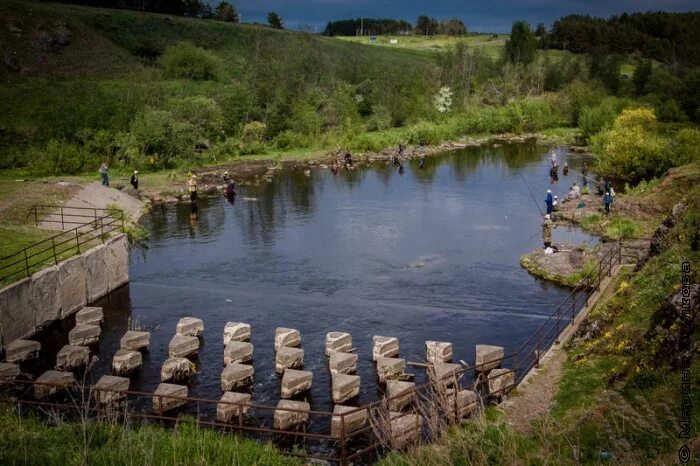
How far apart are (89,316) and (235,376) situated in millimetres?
9496

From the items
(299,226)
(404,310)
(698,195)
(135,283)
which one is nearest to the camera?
(698,195)

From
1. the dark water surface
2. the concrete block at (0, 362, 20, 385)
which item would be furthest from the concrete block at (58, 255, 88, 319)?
the concrete block at (0, 362, 20, 385)

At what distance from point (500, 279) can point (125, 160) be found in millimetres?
45515

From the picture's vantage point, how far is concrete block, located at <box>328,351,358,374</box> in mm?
25359

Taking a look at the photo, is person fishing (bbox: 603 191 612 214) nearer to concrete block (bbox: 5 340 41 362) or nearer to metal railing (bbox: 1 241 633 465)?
metal railing (bbox: 1 241 633 465)

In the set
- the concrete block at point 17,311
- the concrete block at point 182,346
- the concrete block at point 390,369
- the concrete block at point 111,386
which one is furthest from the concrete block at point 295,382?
the concrete block at point 17,311

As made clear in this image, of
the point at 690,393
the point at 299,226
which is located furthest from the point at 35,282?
the point at 690,393

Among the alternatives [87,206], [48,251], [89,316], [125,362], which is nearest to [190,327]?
[125,362]

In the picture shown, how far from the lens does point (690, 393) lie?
15.5 m

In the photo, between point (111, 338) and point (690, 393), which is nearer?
point (690, 393)

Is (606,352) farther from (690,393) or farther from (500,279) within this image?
(500,279)

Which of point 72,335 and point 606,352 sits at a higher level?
point 606,352

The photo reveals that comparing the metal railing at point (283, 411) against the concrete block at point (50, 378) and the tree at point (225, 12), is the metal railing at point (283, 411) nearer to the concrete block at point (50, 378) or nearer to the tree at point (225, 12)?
the concrete block at point (50, 378)

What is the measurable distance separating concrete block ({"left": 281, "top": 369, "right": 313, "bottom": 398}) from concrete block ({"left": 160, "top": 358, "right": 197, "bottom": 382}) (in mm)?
4071
